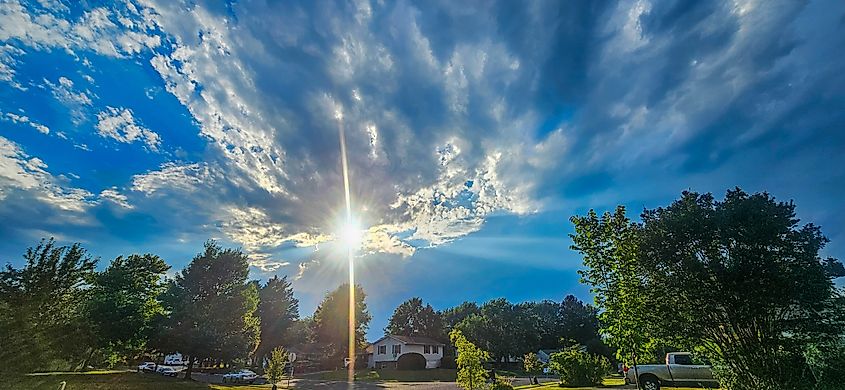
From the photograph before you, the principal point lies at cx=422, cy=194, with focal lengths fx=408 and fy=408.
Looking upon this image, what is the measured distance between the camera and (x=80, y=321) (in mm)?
28281

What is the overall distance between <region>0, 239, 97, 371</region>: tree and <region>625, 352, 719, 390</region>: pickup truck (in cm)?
3000

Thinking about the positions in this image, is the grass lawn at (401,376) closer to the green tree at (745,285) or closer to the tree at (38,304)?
the tree at (38,304)

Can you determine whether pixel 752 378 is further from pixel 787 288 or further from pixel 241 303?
pixel 241 303

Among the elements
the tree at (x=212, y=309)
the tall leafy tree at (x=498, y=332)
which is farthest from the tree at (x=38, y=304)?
the tall leafy tree at (x=498, y=332)

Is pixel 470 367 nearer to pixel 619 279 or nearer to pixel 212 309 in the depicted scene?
pixel 619 279

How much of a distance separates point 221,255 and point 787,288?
130 feet

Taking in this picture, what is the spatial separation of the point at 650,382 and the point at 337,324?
5549 centimetres

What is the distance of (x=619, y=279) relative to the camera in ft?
54.4

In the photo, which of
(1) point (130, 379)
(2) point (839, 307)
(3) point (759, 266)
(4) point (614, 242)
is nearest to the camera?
(2) point (839, 307)

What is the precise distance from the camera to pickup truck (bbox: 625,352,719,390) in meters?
19.7

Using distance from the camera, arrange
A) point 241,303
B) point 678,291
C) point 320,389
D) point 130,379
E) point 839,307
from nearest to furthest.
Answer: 1. point 839,307
2. point 678,291
3. point 130,379
4. point 320,389
5. point 241,303

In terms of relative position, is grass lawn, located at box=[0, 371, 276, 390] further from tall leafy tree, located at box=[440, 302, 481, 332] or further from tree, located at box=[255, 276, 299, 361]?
tall leafy tree, located at box=[440, 302, 481, 332]

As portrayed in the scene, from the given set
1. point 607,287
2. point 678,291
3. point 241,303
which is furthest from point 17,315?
point 678,291

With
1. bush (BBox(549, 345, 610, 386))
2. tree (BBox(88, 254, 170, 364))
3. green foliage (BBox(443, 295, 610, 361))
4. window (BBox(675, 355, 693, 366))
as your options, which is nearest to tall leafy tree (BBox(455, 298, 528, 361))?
green foliage (BBox(443, 295, 610, 361))
